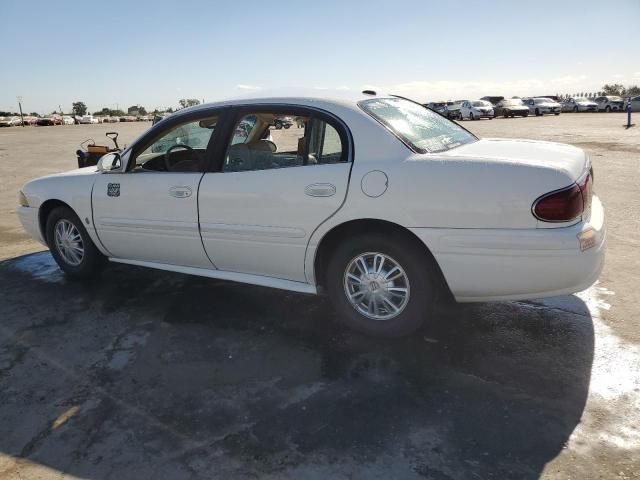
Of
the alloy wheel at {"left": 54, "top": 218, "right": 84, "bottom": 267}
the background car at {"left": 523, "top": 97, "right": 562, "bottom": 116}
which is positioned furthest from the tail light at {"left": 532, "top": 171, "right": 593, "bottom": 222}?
the background car at {"left": 523, "top": 97, "right": 562, "bottom": 116}

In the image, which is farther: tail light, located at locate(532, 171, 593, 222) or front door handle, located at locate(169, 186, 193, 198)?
front door handle, located at locate(169, 186, 193, 198)

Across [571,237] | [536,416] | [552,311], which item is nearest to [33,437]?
[536,416]

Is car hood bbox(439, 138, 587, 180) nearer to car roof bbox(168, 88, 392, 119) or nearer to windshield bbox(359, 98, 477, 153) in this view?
windshield bbox(359, 98, 477, 153)

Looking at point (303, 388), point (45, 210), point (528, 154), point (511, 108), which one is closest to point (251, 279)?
point (303, 388)

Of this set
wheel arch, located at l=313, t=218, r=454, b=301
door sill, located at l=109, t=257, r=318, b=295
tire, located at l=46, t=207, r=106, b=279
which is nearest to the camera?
wheel arch, located at l=313, t=218, r=454, b=301

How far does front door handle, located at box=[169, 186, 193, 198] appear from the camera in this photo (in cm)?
400

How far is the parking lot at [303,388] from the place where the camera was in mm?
2445

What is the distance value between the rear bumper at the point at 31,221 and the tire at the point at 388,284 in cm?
319

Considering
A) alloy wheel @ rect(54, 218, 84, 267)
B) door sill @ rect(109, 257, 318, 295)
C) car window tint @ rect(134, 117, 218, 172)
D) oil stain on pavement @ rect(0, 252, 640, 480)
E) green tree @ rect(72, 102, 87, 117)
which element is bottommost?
oil stain on pavement @ rect(0, 252, 640, 480)

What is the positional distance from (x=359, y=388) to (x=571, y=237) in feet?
4.76

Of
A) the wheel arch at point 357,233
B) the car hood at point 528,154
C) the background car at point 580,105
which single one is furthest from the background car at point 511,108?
the wheel arch at point 357,233

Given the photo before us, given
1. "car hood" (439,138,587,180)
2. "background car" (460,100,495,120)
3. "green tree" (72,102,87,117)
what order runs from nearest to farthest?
"car hood" (439,138,587,180) → "background car" (460,100,495,120) → "green tree" (72,102,87,117)

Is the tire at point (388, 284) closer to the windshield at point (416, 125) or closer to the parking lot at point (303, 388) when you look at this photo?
the parking lot at point (303, 388)

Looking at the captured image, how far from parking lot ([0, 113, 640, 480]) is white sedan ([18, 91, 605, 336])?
1.25 feet
